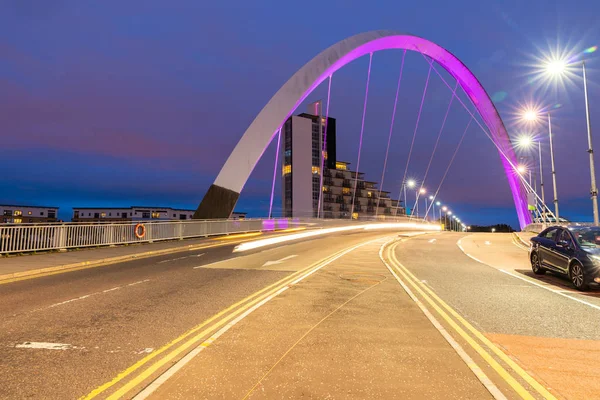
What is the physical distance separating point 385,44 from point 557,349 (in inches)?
1708

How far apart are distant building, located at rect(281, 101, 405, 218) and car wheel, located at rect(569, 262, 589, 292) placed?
89.6 metres

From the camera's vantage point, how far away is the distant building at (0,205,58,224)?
A: 334 ft

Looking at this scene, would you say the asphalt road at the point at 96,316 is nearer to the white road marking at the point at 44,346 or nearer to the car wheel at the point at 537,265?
the white road marking at the point at 44,346

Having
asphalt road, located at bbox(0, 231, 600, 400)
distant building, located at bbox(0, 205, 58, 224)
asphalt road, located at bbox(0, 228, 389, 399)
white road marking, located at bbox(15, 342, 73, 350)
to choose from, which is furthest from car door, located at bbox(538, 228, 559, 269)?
distant building, located at bbox(0, 205, 58, 224)

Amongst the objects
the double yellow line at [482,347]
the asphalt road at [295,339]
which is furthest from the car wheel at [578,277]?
the double yellow line at [482,347]

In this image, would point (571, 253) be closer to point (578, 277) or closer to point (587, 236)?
point (578, 277)

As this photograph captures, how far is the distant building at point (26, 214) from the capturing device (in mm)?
101875

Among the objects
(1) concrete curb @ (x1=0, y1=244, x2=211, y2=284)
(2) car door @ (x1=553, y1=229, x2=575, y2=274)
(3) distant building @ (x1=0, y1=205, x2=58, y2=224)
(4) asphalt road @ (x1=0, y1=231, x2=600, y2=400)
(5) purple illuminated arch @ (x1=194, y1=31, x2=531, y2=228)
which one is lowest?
(4) asphalt road @ (x1=0, y1=231, x2=600, y2=400)

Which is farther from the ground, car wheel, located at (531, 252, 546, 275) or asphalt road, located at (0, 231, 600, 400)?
Result: car wheel, located at (531, 252, 546, 275)

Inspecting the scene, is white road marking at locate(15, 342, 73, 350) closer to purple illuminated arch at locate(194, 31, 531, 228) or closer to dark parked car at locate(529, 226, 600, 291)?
dark parked car at locate(529, 226, 600, 291)

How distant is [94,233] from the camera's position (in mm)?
18469

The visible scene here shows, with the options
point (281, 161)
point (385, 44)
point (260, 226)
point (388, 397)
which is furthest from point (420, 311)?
point (281, 161)

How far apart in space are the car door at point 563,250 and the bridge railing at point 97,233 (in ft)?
61.9

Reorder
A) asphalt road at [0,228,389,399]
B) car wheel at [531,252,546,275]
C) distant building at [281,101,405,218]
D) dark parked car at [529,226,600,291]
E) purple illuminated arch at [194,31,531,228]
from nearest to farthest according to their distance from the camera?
asphalt road at [0,228,389,399]
dark parked car at [529,226,600,291]
car wheel at [531,252,546,275]
purple illuminated arch at [194,31,531,228]
distant building at [281,101,405,218]
